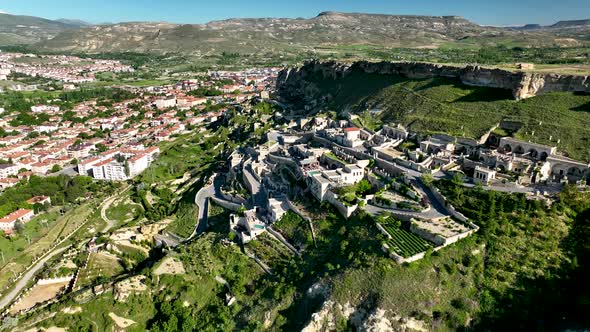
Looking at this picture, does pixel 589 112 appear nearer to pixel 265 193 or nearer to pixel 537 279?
pixel 537 279

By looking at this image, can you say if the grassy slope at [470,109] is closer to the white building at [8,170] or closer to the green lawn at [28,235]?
the green lawn at [28,235]

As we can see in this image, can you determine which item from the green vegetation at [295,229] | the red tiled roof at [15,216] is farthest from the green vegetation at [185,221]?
the red tiled roof at [15,216]

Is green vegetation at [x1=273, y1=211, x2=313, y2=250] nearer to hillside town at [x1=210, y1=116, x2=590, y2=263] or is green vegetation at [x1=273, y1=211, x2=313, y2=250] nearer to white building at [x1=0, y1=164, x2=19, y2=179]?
hillside town at [x1=210, y1=116, x2=590, y2=263]

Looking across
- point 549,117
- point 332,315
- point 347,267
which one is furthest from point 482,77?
point 332,315

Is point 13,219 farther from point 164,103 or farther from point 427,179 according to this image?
point 164,103

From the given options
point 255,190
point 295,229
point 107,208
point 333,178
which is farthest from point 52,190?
point 333,178
